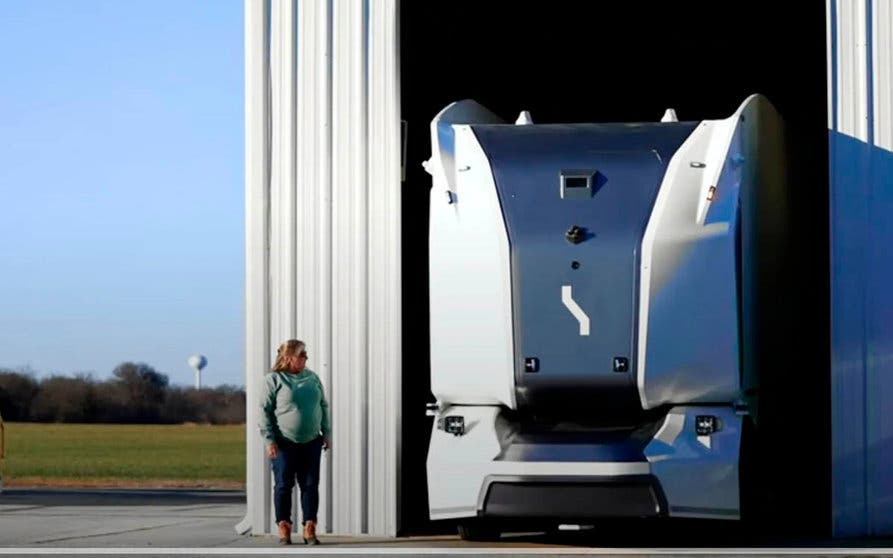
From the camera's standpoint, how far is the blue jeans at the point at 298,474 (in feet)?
54.3

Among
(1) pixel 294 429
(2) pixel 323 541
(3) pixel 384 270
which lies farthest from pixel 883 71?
(2) pixel 323 541

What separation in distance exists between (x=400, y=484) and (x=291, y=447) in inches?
41.8

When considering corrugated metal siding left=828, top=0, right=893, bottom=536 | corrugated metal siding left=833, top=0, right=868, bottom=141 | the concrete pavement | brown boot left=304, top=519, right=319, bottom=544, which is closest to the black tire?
the concrete pavement

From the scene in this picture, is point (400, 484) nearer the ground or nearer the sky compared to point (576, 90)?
nearer the ground

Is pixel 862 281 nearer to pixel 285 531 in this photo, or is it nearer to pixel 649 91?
pixel 285 531

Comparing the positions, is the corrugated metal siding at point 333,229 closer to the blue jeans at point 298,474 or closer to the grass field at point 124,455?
the blue jeans at point 298,474

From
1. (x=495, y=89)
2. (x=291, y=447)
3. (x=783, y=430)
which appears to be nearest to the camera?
(x=291, y=447)

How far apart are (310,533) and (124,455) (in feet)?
155

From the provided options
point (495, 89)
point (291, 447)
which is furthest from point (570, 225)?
point (495, 89)

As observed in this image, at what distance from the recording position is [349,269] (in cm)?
1730

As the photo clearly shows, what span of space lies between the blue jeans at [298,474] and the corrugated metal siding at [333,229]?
0.62 meters

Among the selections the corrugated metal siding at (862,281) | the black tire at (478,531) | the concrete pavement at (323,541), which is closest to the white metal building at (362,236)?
the corrugated metal siding at (862,281)

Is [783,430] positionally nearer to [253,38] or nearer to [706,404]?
[706,404]

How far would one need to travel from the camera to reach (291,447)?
1659cm
